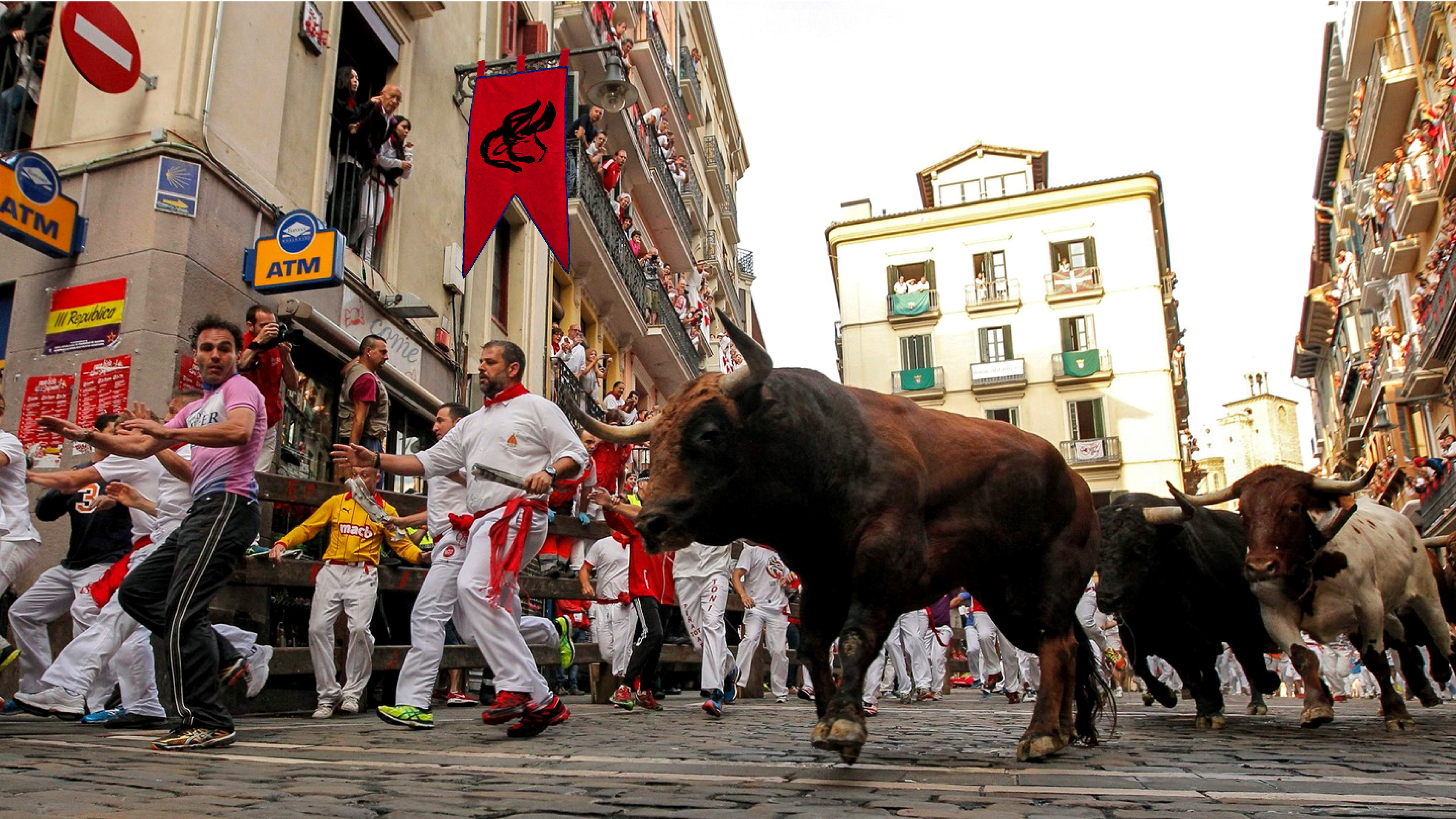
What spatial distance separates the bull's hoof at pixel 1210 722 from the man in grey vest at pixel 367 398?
24.5 feet

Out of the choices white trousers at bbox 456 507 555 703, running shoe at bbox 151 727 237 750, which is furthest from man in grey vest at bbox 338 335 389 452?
running shoe at bbox 151 727 237 750

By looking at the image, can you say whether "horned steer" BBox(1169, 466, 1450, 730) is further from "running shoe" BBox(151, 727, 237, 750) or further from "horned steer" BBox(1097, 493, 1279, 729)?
"running shoe" BBox(151, 727, 237, 750)

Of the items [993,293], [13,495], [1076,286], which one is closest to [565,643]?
[13,495]

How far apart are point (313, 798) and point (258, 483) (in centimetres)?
602

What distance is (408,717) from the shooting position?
6.57m

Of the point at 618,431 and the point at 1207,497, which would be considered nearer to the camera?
the point at 618,431

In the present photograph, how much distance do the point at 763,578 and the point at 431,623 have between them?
510 cm

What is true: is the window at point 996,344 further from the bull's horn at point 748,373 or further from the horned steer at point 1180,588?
the bull's horn at point 748,373

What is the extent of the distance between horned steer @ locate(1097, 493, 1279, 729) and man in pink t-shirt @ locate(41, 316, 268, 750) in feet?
18.6

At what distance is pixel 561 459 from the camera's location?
6.56 m

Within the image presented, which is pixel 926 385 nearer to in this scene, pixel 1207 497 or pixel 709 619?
pixel 709 619

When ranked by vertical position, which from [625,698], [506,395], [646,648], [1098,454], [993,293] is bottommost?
[625,698]

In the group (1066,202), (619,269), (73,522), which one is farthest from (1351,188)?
(73,522)

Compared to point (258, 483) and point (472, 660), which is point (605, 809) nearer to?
point (258, 483)
